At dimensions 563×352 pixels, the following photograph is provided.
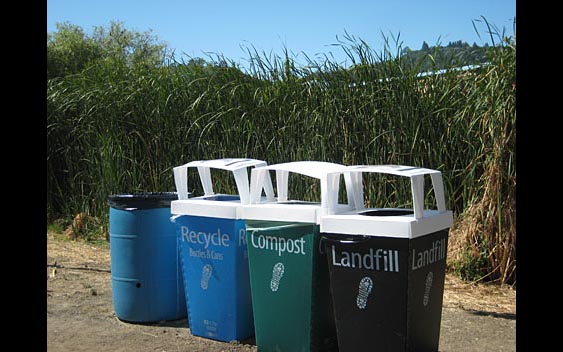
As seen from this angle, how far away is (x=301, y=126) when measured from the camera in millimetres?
8422

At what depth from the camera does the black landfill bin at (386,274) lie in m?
4.09

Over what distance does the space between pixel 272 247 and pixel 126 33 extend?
42484 mm

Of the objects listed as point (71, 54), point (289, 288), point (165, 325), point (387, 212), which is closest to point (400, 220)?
point (387, 212)

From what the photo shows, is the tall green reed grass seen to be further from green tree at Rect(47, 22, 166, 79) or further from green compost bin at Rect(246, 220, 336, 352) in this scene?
green tree at Rect(47, 22, 166, 79)

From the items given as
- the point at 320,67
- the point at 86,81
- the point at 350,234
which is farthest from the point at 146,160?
the point at 350,234

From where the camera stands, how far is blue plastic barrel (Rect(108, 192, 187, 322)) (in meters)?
5.69

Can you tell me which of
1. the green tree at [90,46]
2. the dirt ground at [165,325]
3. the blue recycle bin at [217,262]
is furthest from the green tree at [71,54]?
the blue recycle bin at [217,262]

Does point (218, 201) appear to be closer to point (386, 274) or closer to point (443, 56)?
point (386, 274)

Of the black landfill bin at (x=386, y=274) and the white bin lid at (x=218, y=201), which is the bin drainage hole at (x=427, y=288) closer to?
the black landfill bin at (x=386, y=274)

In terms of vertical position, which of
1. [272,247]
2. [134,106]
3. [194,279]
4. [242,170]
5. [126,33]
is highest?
[126,33]

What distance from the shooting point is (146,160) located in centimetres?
997

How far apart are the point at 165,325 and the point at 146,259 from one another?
61 centimetres

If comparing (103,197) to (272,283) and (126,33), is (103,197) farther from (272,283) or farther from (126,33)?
(126,33)
